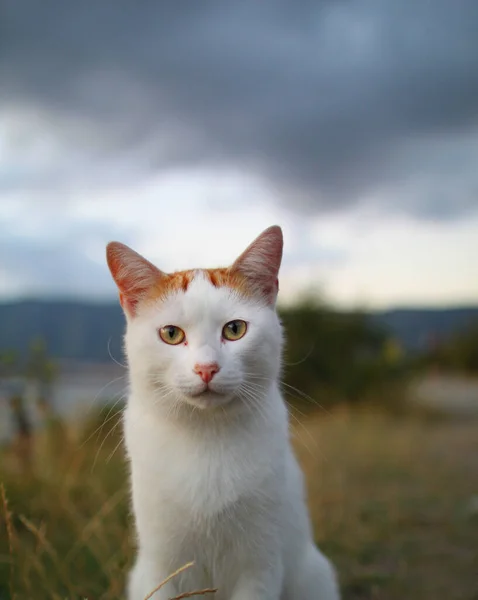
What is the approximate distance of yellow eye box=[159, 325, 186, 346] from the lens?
1.47 meters

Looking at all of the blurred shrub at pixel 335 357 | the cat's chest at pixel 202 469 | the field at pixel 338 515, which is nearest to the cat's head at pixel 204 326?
the cat's chest at pixel 202 469

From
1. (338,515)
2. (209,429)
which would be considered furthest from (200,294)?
(338,515)

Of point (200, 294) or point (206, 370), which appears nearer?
point (206, 370)

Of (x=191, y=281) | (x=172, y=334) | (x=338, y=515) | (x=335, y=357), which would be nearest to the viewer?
(x=172, y=334)

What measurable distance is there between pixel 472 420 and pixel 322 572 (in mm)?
4276


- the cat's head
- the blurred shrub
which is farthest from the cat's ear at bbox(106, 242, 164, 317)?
the blurred shrub

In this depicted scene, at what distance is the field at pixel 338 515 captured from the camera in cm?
256

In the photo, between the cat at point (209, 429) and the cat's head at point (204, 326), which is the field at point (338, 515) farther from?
the cat's head at point (204, 326)

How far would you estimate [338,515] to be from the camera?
3344mm

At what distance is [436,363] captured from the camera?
19.9 feet

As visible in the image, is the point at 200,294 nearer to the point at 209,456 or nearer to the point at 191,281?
the point at 191,281

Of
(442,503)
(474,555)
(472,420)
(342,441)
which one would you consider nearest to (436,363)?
(472,420)

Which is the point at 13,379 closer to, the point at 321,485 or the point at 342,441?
the point at 321,485

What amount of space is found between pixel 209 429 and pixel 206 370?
0.23m
